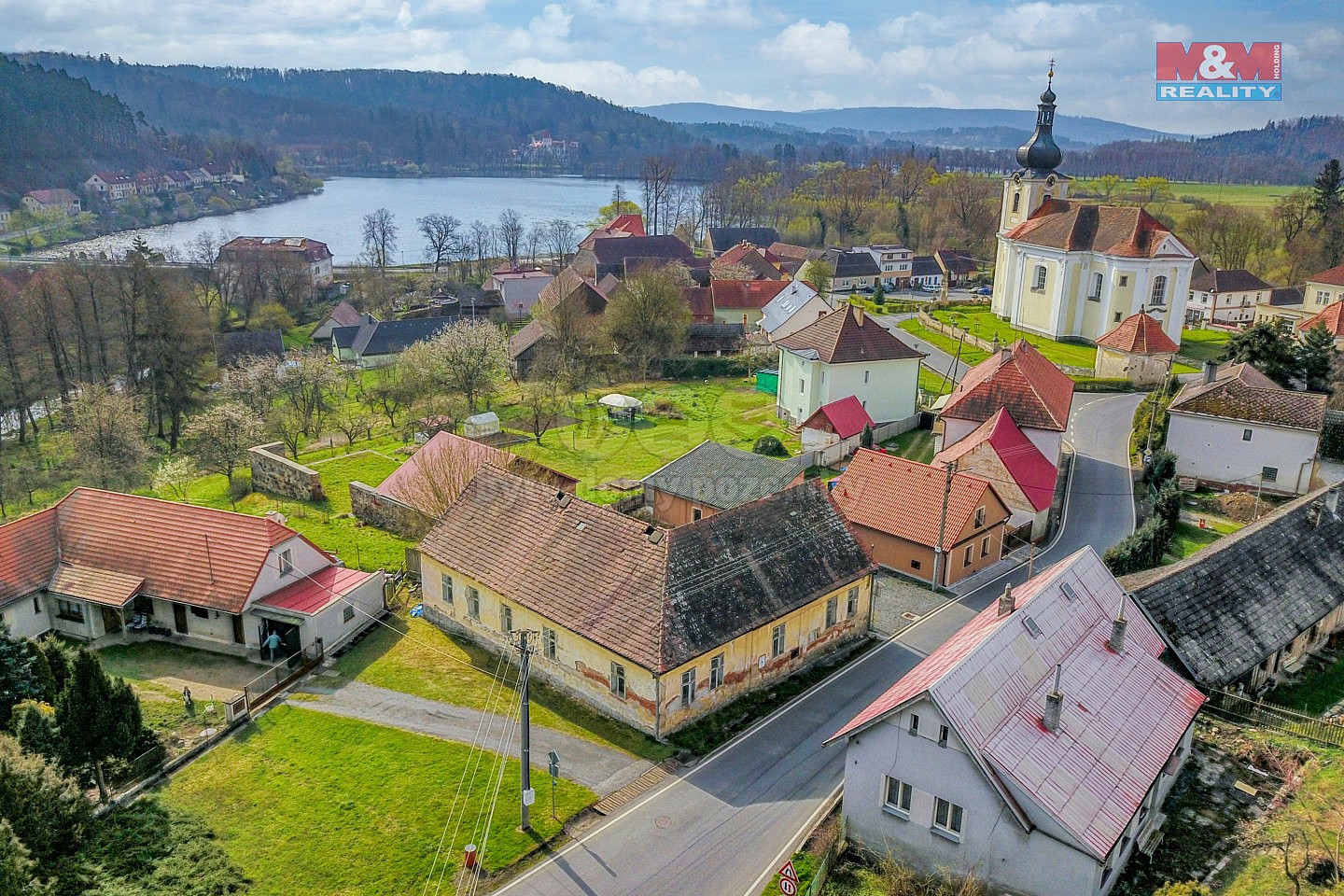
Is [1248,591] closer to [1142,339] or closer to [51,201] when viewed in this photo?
[1142,339]

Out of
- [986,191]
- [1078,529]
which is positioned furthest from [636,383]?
[986,191]

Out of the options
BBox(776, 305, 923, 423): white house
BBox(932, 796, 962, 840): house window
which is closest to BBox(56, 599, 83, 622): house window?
BBox(932, 796, 962, 840): house window

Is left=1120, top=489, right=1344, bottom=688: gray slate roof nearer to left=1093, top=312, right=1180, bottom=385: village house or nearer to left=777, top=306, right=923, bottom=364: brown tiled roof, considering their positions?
left=777, top=306, right=923, bottom=364: brown tiled roof

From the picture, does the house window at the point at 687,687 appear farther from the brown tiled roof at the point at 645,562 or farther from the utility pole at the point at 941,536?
the utility pole at the point at 941,536

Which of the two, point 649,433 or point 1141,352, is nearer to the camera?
point 649,433

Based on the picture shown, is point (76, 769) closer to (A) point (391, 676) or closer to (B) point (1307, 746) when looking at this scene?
(A) point (391, 676)

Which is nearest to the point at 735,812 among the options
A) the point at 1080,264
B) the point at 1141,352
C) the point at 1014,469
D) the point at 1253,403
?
the point at 1014,469
